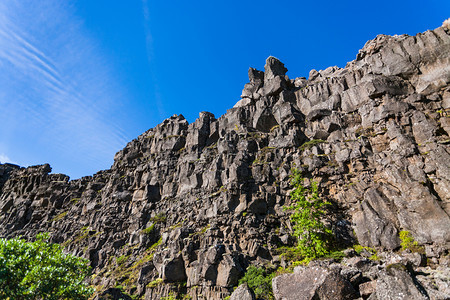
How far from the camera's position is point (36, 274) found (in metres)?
20.8

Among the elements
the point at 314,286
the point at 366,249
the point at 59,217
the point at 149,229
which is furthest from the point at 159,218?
the point at 314,286

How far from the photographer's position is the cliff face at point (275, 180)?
35.0m

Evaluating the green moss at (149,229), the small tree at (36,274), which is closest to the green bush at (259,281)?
the small tree at (36,274)

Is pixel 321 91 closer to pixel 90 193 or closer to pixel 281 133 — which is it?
pixel 281 133

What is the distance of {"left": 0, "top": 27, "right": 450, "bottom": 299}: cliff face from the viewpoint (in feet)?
115

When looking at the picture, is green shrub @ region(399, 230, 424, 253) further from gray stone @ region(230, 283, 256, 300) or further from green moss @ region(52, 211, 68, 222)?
green moss @ region(52, 211, 68, 222)

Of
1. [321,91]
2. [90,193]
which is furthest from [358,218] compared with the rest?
[90,193]

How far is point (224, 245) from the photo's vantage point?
133 ft

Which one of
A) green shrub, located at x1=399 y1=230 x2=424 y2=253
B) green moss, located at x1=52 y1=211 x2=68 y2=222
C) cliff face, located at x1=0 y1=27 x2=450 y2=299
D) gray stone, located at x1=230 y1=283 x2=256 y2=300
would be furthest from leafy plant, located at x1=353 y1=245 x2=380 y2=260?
green moss, located at x1=52 y1=211 x2=68 y2=222

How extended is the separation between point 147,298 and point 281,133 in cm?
3977

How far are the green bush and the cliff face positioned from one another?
248 centimetres

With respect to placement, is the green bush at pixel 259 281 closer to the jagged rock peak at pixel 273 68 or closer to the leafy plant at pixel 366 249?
the leafy plant at pixel 366 249

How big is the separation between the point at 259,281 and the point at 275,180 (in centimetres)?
2126

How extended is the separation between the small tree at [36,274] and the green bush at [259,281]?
1773 centimetres
